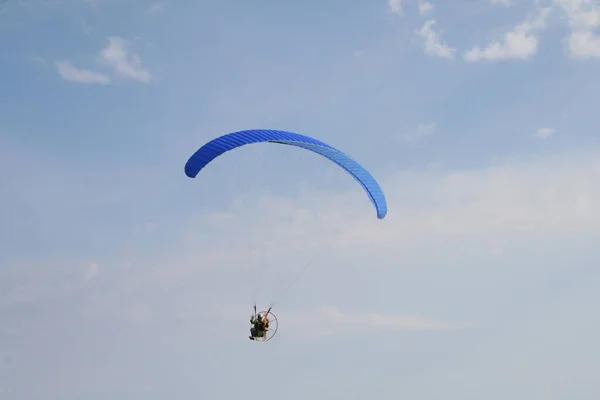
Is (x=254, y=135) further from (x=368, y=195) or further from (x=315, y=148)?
(x=368, y=195)

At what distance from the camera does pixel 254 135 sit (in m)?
33.3

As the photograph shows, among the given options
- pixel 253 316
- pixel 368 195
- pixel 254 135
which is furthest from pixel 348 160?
pixel 253 316

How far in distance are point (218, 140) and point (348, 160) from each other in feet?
19.5

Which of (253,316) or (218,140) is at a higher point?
(218,140)

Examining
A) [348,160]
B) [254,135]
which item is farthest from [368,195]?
[254,135]

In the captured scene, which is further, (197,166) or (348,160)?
(348,160)

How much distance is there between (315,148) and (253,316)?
776 centimetres

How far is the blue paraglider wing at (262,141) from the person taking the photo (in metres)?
32.8

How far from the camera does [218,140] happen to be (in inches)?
1315

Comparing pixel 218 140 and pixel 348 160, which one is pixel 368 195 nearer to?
pixel 348 160

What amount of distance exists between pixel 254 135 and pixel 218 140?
1.49 meters

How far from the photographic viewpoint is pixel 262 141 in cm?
3269

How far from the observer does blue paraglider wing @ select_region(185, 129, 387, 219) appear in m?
32.8

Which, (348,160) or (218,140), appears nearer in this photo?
(218,140)
